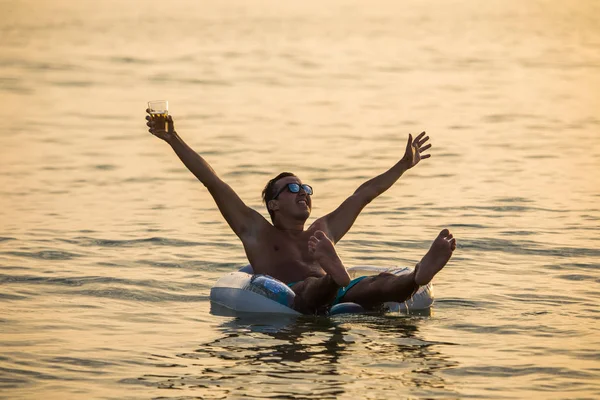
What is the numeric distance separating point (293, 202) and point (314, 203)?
15.2ft

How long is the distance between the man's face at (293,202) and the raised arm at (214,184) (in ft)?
0.67

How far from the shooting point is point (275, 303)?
9.41 metres

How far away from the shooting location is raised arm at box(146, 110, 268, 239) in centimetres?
967

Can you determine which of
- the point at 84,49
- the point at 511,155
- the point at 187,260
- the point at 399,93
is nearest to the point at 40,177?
the point at 187,260

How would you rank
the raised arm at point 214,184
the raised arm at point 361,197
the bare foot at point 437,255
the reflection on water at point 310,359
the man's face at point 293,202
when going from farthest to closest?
the raised arm at point 361,197 < the man's face at point 293,202 < the raised arm at point 214,184 < the bare foot at point 437,255 < the reflection on water at point 310,359

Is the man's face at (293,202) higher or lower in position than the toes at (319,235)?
higher

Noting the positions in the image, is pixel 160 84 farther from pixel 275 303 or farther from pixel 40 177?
pixel 275 303

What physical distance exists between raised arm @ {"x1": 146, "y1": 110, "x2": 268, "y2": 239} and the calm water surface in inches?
29.6

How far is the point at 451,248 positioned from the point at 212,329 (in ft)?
6.11

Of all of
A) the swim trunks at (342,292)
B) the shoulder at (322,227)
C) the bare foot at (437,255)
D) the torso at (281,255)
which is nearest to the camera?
the bare foot at (437,255)

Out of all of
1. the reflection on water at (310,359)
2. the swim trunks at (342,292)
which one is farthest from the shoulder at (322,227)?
the reflection on water at (310,359)

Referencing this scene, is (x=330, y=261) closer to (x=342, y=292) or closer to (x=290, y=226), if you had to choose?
(x=342, y=292)

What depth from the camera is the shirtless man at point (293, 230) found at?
30.5 ft

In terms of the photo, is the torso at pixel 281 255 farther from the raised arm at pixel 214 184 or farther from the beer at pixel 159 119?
the beer at pixel 159 119
